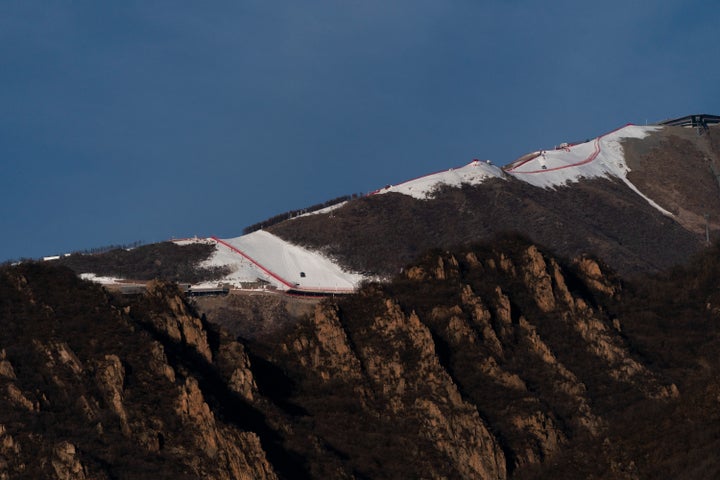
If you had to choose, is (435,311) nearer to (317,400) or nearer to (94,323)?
(317,400)

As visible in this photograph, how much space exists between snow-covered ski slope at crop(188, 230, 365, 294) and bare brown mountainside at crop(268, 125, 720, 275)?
2211 millimetres

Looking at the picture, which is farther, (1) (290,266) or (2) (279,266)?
(1) (290,266)

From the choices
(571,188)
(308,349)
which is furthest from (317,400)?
(571,188)

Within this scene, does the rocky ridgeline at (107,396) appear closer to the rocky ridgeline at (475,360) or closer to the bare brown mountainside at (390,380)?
the bare brown mountainside at (390,380)

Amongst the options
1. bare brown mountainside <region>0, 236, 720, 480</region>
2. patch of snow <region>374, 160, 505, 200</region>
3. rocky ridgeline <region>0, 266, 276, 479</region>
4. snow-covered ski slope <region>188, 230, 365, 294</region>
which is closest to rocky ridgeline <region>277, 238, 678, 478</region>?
bare brown mountainside <region>0, 236, 720, 480</region>

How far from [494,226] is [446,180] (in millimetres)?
18280

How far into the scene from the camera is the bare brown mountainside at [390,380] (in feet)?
238

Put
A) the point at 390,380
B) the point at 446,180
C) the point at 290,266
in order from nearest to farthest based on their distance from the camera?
the point at 390,380
the point at 290,266
the point at 446,180

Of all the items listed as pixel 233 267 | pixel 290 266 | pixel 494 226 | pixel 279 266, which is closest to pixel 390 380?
pixel 233 267

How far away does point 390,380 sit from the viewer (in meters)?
85.3

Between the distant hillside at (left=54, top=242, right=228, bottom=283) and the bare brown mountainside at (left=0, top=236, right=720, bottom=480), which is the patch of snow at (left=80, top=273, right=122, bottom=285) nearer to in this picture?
the distant hillside at (left=54, top=242, right=228, bottom=283)

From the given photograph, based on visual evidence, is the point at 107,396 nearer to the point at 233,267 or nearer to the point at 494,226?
the point at 233,267

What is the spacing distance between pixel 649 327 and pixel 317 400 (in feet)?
71.5

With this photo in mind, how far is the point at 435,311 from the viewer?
3602 inches
